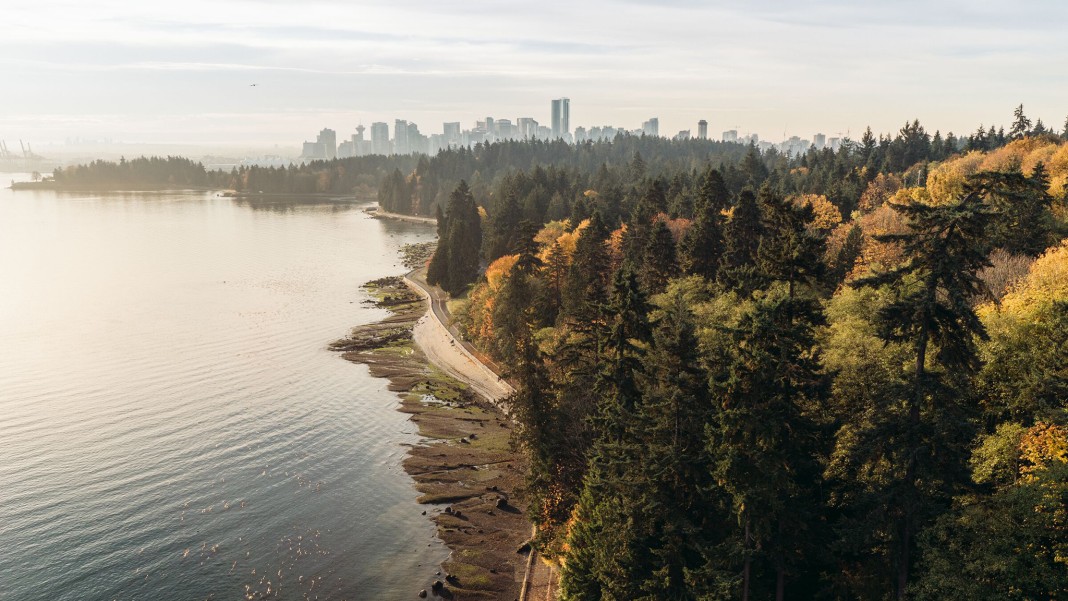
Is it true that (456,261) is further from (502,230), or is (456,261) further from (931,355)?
(931,355)

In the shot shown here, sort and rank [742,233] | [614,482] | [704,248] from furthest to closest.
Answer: [704,248], [742,233], [614,482]

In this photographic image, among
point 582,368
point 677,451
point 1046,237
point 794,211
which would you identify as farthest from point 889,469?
point 1046,237

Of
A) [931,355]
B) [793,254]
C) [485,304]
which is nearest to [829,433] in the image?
[931,355]

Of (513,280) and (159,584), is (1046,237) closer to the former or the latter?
(513,280)

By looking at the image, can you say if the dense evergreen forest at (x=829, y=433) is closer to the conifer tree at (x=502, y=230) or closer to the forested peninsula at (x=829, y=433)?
the forested peninsula at (x=829, y=433)

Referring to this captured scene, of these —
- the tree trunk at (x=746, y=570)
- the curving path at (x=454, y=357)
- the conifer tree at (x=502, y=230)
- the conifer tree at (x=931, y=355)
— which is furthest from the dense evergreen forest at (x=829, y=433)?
the conifer tree at (x=502, y=230)

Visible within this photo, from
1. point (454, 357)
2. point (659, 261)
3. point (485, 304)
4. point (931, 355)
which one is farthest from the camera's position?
point (454, 357)
